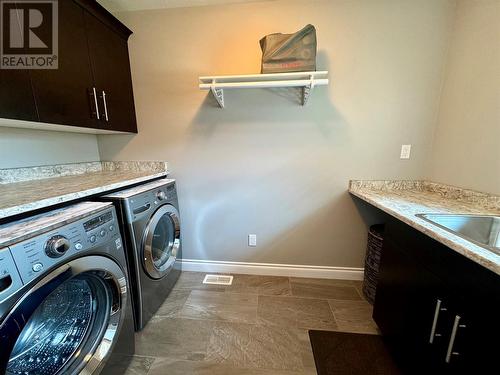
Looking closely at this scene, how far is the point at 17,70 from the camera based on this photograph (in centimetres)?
104

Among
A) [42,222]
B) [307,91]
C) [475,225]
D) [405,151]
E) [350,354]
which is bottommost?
[350,354]

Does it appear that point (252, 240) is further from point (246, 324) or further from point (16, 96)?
point (16, 96)

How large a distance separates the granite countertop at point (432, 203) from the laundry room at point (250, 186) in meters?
0.01

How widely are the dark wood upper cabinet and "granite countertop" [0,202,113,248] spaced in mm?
596

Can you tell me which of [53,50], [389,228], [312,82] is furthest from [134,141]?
[389,228]

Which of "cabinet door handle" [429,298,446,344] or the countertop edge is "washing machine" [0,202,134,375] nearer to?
the countertop edge

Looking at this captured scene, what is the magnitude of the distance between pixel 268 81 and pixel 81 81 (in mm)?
1289

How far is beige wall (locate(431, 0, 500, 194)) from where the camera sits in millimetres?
1213

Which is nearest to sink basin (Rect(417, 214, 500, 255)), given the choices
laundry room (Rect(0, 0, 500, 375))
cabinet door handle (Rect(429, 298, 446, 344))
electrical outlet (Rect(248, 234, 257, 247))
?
laundry room (Rect(0, 0, 500, 375))

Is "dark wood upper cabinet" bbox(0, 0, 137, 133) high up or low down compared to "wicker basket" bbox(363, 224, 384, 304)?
up

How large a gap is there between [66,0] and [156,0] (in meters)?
0.61

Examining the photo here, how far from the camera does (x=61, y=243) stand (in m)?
0.76

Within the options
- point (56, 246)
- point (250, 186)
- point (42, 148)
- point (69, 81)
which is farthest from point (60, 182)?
point (250, 186)

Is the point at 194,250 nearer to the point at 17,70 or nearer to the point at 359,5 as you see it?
the point at 17,70
